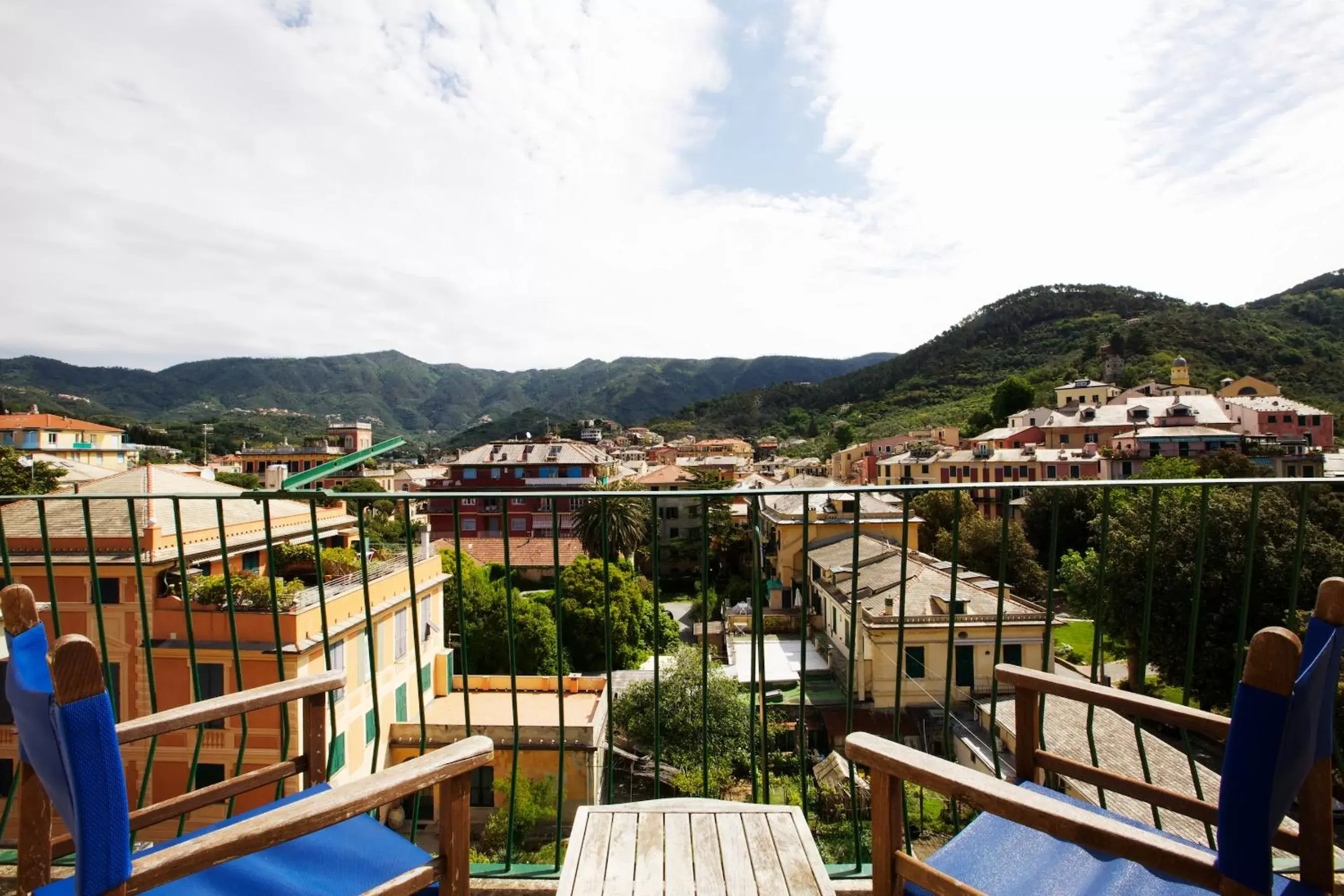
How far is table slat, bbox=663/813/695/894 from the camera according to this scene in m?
1.51

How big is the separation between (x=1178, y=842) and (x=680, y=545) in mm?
38475

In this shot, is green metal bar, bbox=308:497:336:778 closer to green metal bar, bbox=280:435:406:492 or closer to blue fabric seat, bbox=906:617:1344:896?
green metal bar, bbox=280:435:406:492

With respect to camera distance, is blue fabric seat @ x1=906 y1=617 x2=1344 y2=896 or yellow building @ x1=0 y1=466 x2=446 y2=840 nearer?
blue fabric seat @ x1=906 y1=617 x2=1344 y2=896

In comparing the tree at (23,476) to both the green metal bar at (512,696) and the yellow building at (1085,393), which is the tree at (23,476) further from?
the yellow building at (1085,393)

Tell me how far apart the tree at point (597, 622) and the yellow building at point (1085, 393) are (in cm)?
4862

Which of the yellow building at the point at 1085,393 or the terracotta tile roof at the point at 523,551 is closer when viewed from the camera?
the terracotta tile roof at the point at 523,551

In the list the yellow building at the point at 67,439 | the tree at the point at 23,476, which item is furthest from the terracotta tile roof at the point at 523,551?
the yellow building at the point at 67,439

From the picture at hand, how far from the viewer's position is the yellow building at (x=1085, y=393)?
56.4 meters

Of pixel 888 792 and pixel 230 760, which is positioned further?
pixel 230 760

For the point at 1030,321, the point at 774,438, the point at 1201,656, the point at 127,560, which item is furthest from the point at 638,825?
the point at 1030,321

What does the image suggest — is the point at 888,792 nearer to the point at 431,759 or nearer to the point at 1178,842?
the point at 1178,842

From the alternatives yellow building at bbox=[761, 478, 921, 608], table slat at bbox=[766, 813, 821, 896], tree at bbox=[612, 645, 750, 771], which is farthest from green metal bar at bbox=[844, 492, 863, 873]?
yellow building at bbox=[761, 478, 921, 608]

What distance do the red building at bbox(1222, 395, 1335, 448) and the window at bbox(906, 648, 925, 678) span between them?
1448 inches

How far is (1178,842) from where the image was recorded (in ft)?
3.80
